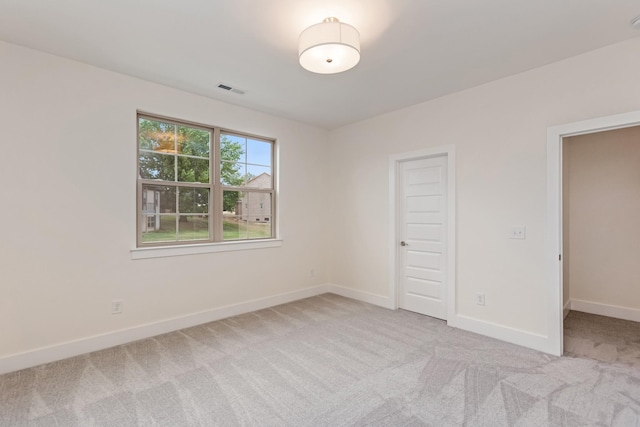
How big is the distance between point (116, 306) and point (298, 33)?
309 cm

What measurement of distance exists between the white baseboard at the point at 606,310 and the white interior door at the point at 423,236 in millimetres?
2068

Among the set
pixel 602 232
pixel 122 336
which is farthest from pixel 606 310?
pixel 122 336

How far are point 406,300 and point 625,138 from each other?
3.43 meters

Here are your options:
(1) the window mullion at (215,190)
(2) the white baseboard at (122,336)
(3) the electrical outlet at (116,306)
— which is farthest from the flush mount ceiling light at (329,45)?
(2) the white baseboard at (122,336)

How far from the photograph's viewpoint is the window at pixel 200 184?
3.36 m

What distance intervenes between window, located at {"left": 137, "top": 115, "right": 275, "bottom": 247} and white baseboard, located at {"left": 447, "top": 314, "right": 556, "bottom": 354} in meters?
2.73

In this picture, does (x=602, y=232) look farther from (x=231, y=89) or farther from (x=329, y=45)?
(x=231, y=89)

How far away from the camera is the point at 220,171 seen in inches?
154

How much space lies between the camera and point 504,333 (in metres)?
3.13

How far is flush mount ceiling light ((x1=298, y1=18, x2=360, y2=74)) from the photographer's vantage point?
2037 millimetres

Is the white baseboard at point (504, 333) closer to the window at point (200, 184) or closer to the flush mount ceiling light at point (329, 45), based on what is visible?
the window at point (200, 184)

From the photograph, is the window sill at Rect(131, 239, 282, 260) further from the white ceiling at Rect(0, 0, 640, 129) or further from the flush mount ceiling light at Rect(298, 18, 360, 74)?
the flush mount ceiling light at Rect(298, 18, 360, 74)

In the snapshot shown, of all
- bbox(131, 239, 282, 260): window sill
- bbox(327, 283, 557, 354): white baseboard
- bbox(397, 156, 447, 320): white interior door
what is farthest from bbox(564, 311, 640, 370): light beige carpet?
bbox(131, 239, 282, 260): window sill

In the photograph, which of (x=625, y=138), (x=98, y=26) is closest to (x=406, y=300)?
(x=625, y=138)
